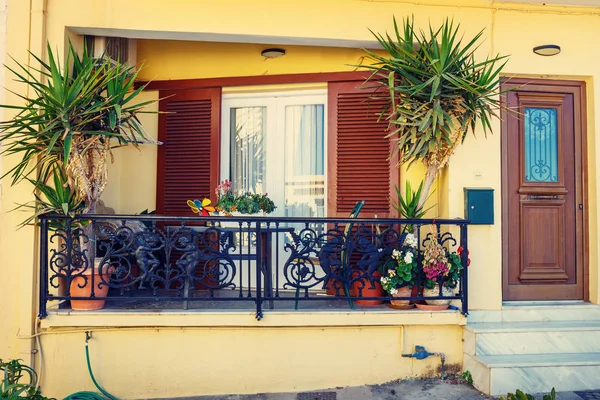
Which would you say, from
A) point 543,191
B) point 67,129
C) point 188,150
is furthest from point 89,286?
point 543,191

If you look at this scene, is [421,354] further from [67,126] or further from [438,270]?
[67,126]

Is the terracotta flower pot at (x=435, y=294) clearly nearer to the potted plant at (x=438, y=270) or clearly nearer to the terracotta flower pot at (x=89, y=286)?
the potted plant at (x=438, y=270)

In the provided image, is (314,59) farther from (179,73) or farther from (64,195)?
(64,195)

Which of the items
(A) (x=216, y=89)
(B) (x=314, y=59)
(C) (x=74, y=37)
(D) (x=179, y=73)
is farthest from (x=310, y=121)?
(C) (x=74, y=37)

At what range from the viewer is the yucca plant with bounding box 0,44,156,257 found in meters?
4.58

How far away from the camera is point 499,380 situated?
461 cm

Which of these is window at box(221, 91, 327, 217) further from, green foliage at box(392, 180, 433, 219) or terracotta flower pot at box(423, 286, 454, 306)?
terracotta flower pot at box(423, 286, 454, 306)

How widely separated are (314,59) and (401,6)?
1.24 m

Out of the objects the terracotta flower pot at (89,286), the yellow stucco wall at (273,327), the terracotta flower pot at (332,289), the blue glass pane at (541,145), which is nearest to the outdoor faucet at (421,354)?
the yellow stucco wall at (273,327)

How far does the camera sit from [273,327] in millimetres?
4957

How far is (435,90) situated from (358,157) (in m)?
1.43

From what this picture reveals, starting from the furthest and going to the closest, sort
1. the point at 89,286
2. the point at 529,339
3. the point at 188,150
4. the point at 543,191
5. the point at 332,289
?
the point at 188,150
the point at 332,289
the point at 543,191
the point at 529,339
the point at 89,286

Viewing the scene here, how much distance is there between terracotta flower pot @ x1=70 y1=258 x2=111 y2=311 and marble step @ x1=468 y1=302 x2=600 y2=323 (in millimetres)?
3578

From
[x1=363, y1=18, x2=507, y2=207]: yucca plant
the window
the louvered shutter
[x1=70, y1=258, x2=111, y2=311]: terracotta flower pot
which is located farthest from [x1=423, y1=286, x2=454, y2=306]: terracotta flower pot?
[x1=70, y1=258, x2=111, y2=311]: terracotta flower pot
